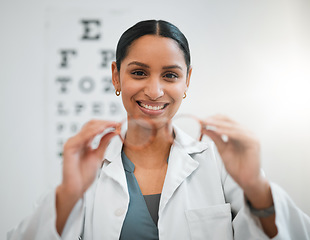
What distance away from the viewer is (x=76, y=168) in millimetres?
817

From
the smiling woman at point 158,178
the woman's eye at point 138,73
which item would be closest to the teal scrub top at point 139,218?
the smiling woman at point 158,178

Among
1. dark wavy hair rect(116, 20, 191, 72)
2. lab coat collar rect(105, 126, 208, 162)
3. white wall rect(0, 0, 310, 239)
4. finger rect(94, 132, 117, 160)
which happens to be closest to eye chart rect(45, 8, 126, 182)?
white wall rect(0, 0, 310, 239)

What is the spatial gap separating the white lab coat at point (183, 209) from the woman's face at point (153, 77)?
8.6 inches

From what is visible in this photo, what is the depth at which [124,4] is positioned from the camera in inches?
68.3

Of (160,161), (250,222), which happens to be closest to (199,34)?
(160,161)

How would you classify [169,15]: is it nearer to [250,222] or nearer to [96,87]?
[96,87]

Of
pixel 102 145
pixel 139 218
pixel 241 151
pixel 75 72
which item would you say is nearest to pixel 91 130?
pixel 102 145

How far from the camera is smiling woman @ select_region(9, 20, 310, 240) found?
792 millimetres

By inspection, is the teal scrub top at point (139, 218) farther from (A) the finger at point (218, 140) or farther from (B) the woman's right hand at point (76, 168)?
(A) the finger at point (218, 140)

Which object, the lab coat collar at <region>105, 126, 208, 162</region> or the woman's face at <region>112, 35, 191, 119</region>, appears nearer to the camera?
the woman's face at <region>112, 35, 191, 119</region>

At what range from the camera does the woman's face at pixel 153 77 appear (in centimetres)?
90

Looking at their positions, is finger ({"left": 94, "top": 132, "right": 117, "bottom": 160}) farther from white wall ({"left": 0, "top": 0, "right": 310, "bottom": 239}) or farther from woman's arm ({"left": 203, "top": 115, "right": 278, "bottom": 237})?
white wall ({"left": 0, "top": 0, "right": 310, "bottom": 239})

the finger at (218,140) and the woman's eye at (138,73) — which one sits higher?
the woman's eye at (138,73)

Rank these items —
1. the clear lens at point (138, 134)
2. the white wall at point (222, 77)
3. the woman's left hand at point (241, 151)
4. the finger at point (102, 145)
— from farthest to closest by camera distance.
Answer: the white wall at point (222, 77), the clear lens at point (138, 134), the finger at point (102, 145), the woman's left hand at point (241, 151)
